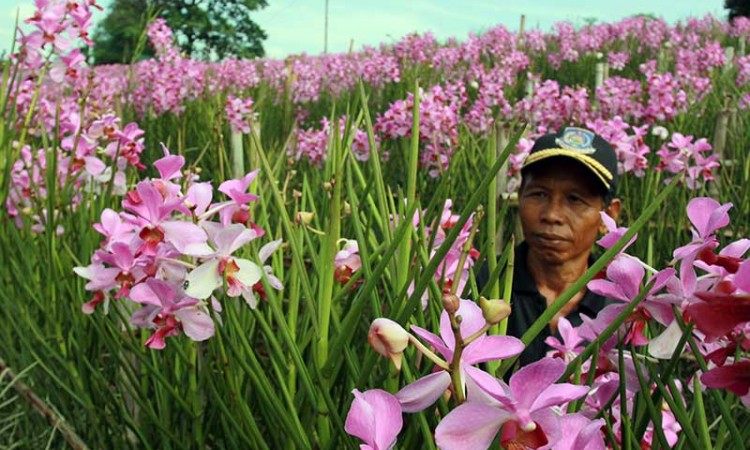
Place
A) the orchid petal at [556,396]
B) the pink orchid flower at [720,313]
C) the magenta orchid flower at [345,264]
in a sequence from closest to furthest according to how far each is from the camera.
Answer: the pink orchid flower at [720,313] → the orchid petal at [556,396] → the magenta orchid flower at [345,264]

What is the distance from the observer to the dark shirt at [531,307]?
1531 millimetres

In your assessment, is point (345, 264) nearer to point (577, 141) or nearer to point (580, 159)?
point (580, 159)

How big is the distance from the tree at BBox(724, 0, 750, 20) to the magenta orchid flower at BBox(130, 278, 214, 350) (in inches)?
921

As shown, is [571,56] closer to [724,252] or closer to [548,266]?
[548,266]

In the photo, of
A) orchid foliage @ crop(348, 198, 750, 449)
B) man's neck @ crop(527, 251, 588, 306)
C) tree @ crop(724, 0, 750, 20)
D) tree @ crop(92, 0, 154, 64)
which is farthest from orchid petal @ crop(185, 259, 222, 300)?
tree @ crop(92, 0, 154, 64)

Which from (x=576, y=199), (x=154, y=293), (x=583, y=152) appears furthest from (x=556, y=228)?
(x=154, y=293)

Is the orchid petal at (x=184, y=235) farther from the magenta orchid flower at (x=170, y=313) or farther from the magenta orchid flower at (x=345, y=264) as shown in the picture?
the magenta orchid flower at (x=345, y=264)

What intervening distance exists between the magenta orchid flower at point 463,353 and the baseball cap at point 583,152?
1.20 m

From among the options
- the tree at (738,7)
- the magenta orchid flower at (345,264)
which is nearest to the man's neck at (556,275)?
the magenta orchid flower at (345,264)

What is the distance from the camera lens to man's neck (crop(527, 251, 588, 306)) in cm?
158

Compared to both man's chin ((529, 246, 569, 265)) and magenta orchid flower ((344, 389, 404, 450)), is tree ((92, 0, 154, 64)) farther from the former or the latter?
magenta orchid flower ((344, 389, 404, 450))

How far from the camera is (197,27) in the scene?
31.1 m

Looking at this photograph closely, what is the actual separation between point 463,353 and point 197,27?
32.9m

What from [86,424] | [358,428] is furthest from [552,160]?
[358,428]
